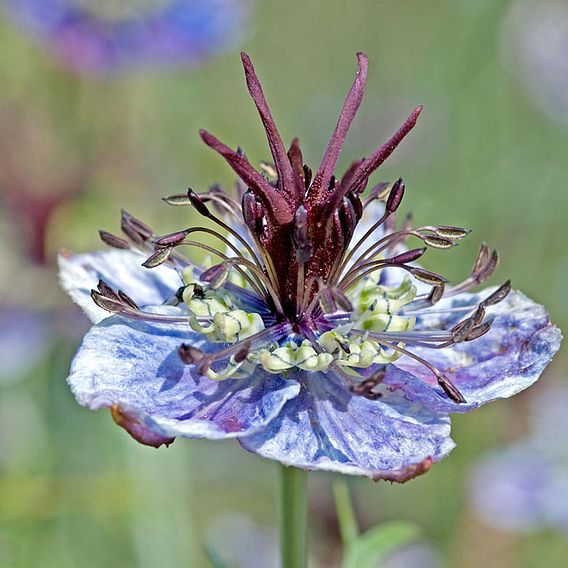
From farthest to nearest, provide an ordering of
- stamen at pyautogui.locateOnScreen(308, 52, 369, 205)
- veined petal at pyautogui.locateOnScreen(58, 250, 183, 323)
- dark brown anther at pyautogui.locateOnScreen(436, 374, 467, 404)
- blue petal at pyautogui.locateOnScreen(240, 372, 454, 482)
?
veined petal at pyautogui.locateOnScreen(58, 250, 183, 323), stamen at pyautogui.locateOnScreen(308, 52, 369, 205), dark brown anther at pyautogui.locateOnScreen(436, 374, 467, 404), blue petal at pyautogui.locateOnScreen(240, 372, 454, 482)

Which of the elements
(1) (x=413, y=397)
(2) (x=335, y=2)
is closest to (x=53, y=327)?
(1) (x=413, y=397)

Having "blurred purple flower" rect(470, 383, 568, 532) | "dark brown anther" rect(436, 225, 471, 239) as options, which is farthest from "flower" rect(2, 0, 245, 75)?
"dark brown anther" rect(436, 225, 471, 239)

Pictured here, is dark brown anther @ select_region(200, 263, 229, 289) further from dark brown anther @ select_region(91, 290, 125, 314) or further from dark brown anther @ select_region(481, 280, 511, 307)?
dark brown anther @ select_region(481, 280, 511, 307)

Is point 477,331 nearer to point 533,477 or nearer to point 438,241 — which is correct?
point 438,241

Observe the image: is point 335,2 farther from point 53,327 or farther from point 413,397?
point 413,397

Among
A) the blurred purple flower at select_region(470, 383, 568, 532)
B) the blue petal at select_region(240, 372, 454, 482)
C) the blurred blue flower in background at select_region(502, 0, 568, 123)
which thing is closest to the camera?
the blue petal at select_region(240, 372, 454, 482)

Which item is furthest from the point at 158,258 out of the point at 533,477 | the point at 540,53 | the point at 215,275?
the point at 540,53
